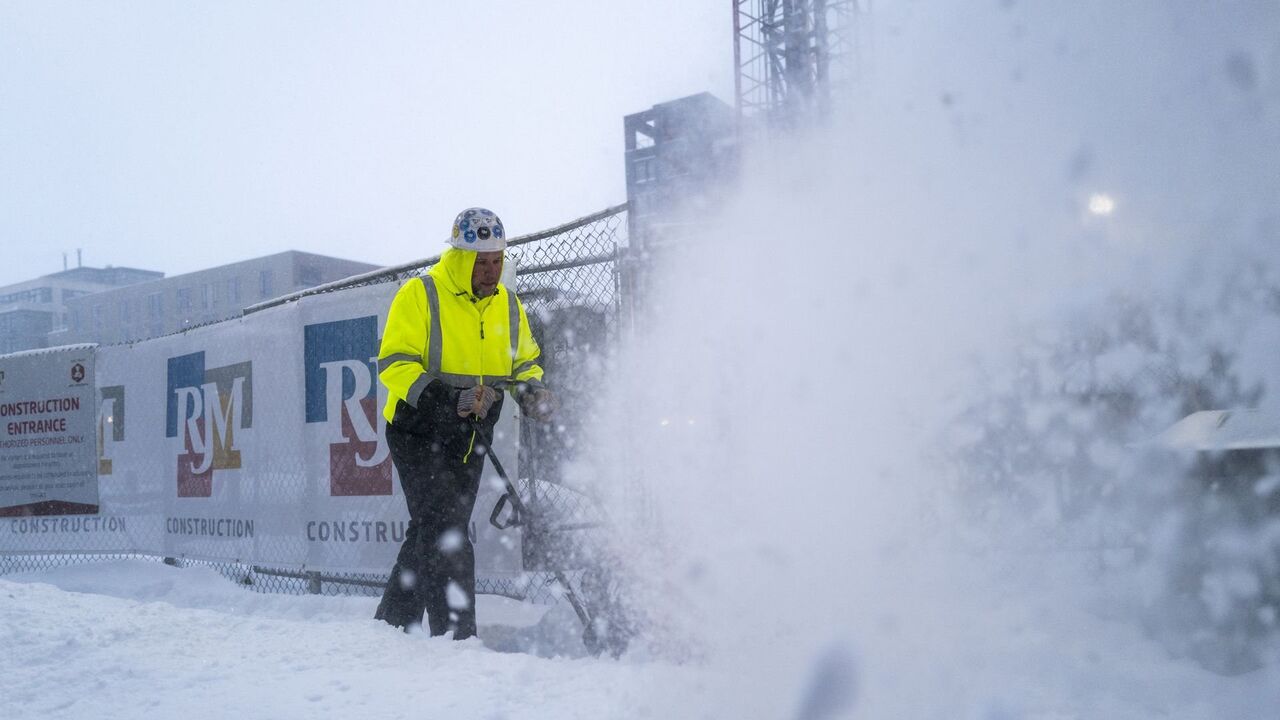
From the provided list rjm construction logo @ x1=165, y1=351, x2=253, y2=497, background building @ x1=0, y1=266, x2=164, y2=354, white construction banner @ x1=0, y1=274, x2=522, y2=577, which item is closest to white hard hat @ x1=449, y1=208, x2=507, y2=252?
white construction banner @ x1=0, y1=274, x2=522, y2=577

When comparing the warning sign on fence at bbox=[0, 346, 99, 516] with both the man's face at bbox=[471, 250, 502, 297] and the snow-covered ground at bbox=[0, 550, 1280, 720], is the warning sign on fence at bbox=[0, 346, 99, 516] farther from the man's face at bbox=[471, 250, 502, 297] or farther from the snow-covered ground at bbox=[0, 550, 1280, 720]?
the man's face at bbox=[471, 250, 502, 297]

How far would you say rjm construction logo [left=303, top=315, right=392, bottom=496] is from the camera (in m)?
5.41

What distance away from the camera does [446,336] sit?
3.86m

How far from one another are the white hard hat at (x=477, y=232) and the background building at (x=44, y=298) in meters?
85.4

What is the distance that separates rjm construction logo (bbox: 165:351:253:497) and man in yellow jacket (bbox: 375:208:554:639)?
310cm

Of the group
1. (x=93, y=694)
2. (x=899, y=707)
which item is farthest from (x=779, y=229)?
(x=93, y=694)

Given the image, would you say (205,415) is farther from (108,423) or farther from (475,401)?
(475,401)

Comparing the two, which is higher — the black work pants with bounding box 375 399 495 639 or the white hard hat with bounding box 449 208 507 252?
the white hard hat with bounding box 449 208 507 252

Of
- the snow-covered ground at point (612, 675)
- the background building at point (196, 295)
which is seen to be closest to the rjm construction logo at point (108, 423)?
the snow-covered ground at point (612, 675)

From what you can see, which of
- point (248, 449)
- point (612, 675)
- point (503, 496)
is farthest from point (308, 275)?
point (612, 675)

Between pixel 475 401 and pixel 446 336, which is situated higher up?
pixel 446 336

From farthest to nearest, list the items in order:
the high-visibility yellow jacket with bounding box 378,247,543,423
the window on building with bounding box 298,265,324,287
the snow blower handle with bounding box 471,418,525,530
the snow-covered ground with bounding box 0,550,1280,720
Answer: the window on building with bounding box 298,265,324,287 → the snow blower handle with bounding box 471,418,525,530 → the high-visibility yellow jacket with bounding box 378,247,543,423 → the snow-covered ground with bounding box 0,550,1280,720

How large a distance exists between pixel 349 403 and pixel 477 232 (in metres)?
2.28

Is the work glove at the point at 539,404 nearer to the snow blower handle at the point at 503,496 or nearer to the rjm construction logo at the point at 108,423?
the snow blower handle at the point at 503,496
